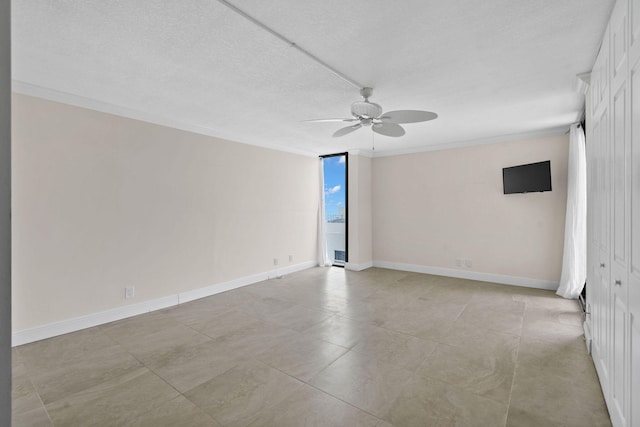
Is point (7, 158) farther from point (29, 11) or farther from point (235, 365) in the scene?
point (235, 365)

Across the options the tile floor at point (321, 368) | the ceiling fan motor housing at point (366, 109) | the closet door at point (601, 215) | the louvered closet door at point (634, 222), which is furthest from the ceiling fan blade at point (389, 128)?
the tile floor at point (321, 368)

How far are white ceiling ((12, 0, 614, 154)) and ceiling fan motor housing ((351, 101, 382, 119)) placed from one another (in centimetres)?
23

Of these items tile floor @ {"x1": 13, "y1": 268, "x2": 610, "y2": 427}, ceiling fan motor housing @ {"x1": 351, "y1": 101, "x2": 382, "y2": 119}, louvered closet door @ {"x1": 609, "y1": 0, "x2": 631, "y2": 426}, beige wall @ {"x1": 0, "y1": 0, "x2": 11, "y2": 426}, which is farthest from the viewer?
ceiling fan motor housing @ {"x1": 351, "y1": 101, "x2": 382, "y2": 119}

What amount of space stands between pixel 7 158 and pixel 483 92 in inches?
147

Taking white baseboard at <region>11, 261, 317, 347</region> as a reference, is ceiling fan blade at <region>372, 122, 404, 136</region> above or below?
above

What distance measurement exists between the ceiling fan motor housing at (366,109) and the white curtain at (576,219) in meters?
3.28

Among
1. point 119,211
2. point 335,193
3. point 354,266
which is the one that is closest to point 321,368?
point 119,211

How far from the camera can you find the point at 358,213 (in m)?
6.40

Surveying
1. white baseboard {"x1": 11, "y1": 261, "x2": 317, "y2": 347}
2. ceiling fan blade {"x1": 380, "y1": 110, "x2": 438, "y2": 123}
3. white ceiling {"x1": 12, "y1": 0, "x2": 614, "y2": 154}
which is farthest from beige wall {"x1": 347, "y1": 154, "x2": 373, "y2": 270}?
ceiling fan blade {"x1": 380, "y1": 110, "x2": 438, "y2": 123}

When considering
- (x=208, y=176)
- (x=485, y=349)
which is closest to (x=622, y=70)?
(x=485, y=349)

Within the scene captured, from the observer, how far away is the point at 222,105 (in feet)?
11.8

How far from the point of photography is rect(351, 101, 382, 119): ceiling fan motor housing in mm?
2918

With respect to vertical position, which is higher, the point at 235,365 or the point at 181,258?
the point at 181,258

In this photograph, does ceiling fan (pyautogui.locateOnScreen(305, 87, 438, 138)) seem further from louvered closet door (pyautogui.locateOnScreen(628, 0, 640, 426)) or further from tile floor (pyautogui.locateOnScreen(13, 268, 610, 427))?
tile floor (pyautogui.locateOnScreen(13, 268, 610, 427))
